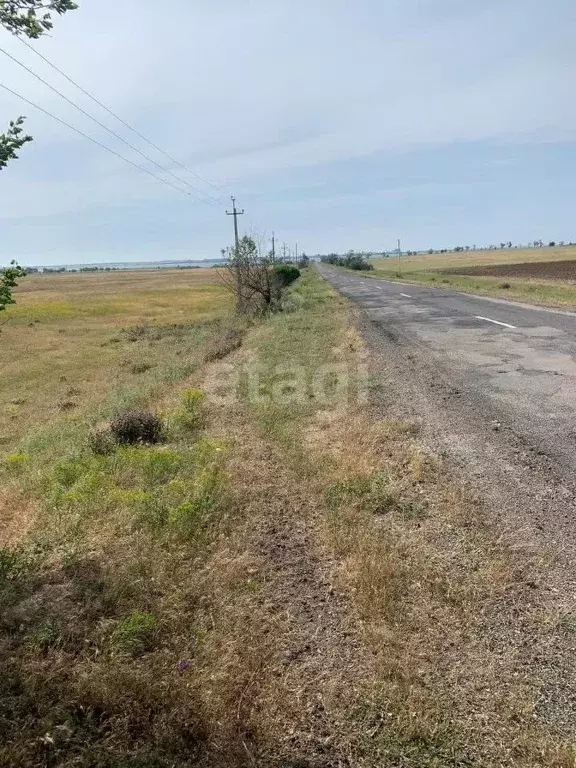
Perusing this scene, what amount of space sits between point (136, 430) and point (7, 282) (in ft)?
12.3

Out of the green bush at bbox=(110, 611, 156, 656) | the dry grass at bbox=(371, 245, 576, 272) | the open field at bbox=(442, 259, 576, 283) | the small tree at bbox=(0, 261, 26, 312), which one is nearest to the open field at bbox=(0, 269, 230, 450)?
the small tree at bbox=(0, 261, 26, 312)

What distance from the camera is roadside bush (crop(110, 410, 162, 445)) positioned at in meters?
6.62

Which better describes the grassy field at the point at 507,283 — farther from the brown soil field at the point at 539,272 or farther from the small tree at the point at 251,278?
the small tree at the point at 251,278

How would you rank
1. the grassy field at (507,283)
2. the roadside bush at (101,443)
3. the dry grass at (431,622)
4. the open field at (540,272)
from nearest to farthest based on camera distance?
the dry grass at (431,622) → the roadside bush at (101,443) → the grassy field at (507,283) → the open field at (540,272)

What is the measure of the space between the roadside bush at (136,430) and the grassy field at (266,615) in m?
0.64

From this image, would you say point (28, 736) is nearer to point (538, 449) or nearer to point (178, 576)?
point (178, 576)

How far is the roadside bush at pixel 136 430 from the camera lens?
662 centimetres

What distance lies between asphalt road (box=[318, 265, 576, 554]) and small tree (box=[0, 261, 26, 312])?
375 centimetres

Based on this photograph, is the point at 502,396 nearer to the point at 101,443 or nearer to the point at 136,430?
the point at 136,430

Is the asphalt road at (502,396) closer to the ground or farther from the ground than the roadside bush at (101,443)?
farther from the ground

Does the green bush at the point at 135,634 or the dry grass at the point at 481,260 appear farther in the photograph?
the dry grass at the point at 481,260

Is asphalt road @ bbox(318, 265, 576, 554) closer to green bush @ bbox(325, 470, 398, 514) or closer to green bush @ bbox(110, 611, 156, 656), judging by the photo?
green bush @ bbox(325, 470, 398, 514)

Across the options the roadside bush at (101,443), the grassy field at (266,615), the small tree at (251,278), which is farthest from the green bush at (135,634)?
the small tree at (251,278)

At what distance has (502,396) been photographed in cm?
727
